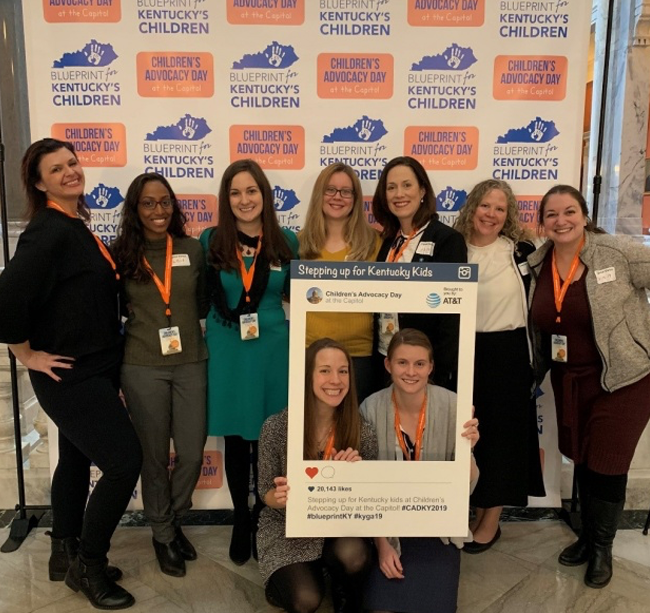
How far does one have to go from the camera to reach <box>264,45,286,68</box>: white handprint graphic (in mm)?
2754

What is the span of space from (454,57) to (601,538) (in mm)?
2310

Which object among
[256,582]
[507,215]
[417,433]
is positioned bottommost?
[256,582]

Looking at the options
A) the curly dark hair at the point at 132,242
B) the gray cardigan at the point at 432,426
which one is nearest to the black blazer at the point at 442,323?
the gray cardigan at the point at 432,426

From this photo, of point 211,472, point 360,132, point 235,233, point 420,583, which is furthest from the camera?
point 211,472

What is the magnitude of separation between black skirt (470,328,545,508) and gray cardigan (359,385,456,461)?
0.51 meters

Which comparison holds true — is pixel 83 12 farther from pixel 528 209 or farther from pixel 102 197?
pixel 528 209

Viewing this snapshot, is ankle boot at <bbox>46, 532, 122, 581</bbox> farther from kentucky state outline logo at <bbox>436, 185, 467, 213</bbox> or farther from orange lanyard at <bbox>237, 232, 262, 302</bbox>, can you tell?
kentucky state outline logo at <bbox>436, 185, 467, 213</bbox>

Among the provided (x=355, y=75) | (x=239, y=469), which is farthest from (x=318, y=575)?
(x=355, y=75)

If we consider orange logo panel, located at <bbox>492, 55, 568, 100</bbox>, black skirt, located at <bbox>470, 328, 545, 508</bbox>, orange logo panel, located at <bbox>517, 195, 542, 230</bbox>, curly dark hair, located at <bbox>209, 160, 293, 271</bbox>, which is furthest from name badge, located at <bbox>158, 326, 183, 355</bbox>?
orange logo panel, located at <bbox>492, 55, 568, 100</bbox>

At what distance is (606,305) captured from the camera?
221cm

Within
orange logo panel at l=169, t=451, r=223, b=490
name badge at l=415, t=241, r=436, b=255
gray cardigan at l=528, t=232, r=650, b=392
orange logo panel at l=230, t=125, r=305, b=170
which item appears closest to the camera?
gray cardigan at l=528, t=232, r=650, b=392

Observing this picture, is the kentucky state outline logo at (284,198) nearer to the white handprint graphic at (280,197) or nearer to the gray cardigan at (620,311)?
the white handprint graphic at (280,197)

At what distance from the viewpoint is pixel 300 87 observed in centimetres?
278

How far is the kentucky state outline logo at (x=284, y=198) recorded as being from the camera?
2863 mm
